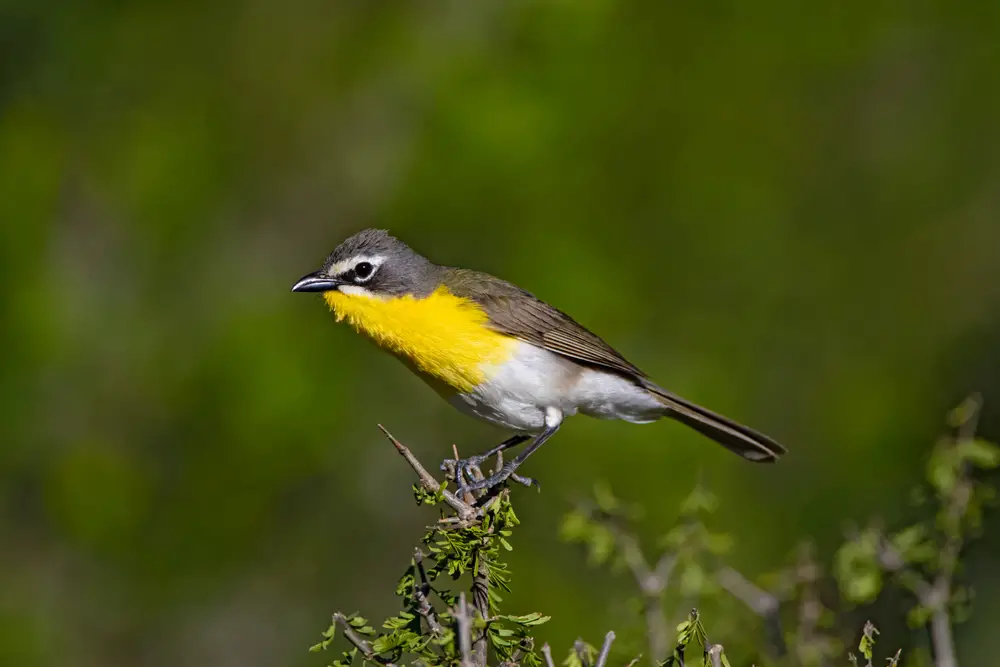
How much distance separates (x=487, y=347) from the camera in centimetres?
495

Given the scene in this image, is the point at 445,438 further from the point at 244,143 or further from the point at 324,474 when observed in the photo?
the point at 244,143

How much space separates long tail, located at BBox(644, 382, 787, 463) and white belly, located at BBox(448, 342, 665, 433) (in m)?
0.06

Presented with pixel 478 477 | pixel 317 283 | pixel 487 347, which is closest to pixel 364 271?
pixel 317 283

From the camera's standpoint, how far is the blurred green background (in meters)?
7.92

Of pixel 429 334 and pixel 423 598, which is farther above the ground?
pixel 429 334

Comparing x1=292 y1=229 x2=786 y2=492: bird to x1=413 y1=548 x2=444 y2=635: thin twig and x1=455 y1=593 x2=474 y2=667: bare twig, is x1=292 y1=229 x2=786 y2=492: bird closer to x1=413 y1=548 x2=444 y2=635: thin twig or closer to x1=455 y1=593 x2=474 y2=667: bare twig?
x1=413 y1=548 x2=444 y2=635: thin twig

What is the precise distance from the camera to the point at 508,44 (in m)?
8.95

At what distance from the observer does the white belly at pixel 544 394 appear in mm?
4934

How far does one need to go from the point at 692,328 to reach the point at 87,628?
4.53 meters

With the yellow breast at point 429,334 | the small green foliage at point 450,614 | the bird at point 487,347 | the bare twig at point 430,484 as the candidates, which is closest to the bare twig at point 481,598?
the small green foliage at point 450,614

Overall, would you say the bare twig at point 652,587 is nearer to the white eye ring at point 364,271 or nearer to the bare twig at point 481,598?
the bare twig at point 481,598

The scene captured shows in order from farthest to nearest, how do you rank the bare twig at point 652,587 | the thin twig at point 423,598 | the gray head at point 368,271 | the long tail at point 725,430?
the long tail at point 725,430, the gray head at point 368,271, the bare twig at point 652,587, the thin twig at point 423,598

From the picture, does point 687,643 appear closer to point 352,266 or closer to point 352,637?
point 352,637

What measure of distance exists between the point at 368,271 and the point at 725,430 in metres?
1.69
